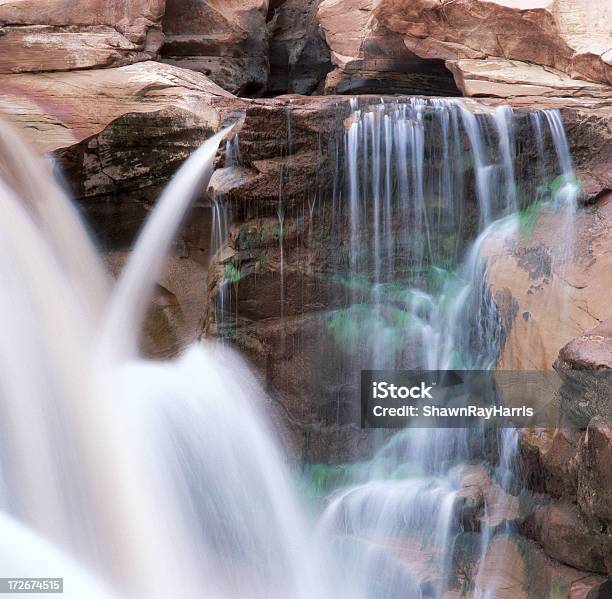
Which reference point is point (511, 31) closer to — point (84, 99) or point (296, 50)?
Result: point (296, 50)

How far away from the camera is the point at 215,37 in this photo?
965 centimetres

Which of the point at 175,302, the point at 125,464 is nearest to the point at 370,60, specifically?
the point at 175,302

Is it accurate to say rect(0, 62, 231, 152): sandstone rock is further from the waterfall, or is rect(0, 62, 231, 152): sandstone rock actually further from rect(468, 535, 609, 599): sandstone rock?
rect(468, 535, 609, 599): sandstone rock

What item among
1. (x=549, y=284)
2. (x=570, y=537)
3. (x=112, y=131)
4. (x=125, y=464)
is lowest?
(x=570, y=537)

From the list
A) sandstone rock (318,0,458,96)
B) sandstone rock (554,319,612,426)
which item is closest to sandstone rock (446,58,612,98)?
sandstone rock (318,0,458,96)

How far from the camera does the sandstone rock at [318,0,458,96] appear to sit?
9055 mm

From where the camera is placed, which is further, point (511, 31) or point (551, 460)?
point (511, 31)

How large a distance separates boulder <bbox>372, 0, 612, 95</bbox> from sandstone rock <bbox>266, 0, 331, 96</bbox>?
8.47 ft

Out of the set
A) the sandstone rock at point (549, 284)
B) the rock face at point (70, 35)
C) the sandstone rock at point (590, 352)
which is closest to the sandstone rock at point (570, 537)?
the sandstone rock at point (590, 352)

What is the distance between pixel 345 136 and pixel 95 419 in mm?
2739

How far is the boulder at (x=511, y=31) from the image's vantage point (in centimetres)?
760

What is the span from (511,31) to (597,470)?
539cm

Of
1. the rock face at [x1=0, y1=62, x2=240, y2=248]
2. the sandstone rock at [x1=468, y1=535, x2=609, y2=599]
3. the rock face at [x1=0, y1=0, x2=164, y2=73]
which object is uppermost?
the rock face at [x1=0, y1=0, x2=164, y2=73]

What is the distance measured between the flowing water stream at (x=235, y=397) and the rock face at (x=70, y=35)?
1.37 metres
